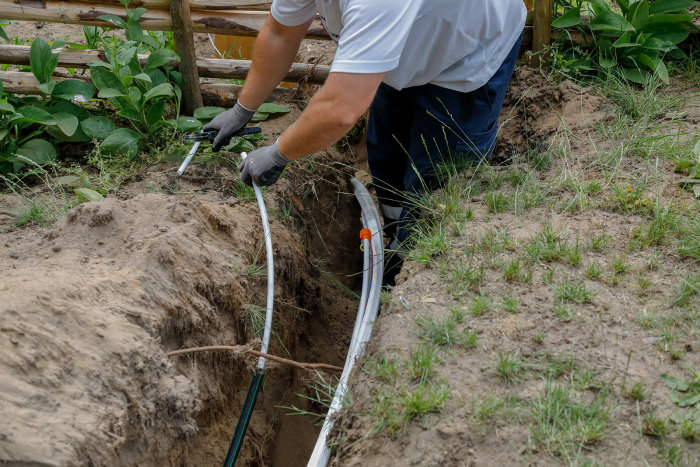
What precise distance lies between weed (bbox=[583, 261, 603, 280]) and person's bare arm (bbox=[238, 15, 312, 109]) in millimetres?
1516

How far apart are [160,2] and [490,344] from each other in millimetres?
2624

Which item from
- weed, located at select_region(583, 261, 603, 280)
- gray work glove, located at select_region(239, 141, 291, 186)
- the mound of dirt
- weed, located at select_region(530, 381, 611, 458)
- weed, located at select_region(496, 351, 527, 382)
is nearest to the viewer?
weed, located at select_region(530, 381, 611, 458)

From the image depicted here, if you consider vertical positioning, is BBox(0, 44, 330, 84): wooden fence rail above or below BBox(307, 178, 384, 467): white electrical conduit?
above

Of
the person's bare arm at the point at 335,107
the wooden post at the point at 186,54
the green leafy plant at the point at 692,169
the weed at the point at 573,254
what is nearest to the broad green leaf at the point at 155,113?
the wooden post at the point at 186,54

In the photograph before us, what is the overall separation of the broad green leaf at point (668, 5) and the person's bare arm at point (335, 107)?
235 centimetres

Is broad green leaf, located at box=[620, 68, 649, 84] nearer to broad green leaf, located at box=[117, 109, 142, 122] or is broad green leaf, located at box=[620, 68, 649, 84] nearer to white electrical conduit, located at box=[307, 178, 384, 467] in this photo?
white electrical conduit, located at box=[307, 178, 384, 467]

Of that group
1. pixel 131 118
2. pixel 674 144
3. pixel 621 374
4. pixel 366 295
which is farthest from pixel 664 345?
pixel 131 118

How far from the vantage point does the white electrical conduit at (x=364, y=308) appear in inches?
77.1

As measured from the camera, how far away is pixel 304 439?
2855mm

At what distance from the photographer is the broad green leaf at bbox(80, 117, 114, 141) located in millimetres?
3219

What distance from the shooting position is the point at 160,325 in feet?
6.81

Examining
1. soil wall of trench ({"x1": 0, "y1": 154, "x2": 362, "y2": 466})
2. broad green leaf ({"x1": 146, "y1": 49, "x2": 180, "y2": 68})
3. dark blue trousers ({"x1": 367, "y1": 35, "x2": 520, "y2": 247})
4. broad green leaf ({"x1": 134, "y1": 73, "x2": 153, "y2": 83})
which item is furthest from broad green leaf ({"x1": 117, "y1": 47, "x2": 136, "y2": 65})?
dark blue trousers ({"x1": 367, "y1": 35, "x2": 520, "y2": 247})

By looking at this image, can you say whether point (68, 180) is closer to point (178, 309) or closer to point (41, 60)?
point (41, 60)

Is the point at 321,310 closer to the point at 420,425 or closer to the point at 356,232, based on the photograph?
the point at 356,232
